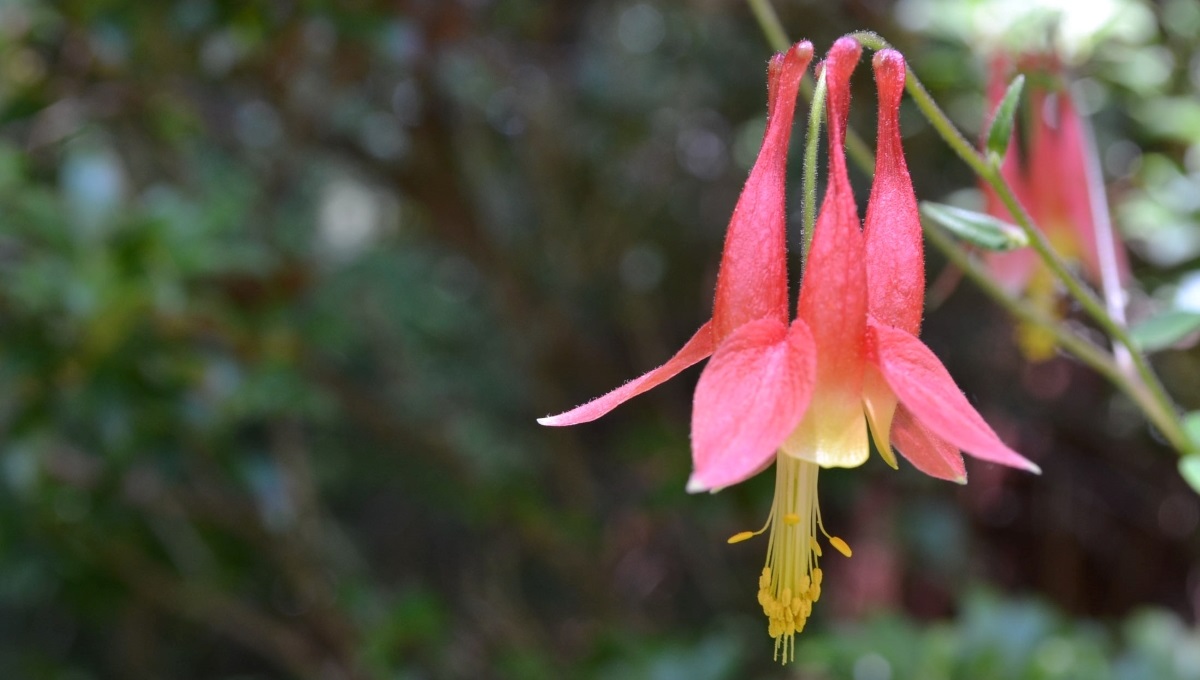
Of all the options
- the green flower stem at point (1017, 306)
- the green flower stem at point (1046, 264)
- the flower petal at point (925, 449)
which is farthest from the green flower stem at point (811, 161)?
the green flower stem at point (1017, 306)

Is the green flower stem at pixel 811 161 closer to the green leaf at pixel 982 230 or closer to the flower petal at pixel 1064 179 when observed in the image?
the green leaf at pixel 982 230

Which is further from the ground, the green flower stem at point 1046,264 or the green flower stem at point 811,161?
the green flower stem at point 811,161

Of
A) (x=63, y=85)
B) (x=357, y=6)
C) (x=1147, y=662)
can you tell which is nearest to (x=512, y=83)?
(x=357, y=6)

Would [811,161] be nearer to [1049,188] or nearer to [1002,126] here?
[1002,126]

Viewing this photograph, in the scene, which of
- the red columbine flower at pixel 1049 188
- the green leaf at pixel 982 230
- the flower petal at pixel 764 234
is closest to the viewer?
the flower petal at pixel 764 234

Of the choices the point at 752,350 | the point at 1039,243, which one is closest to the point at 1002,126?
the point at 1039,243

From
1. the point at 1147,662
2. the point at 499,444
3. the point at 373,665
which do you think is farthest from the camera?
the point at 499,444

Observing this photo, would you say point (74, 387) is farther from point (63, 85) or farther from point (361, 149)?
point (361, 149)
